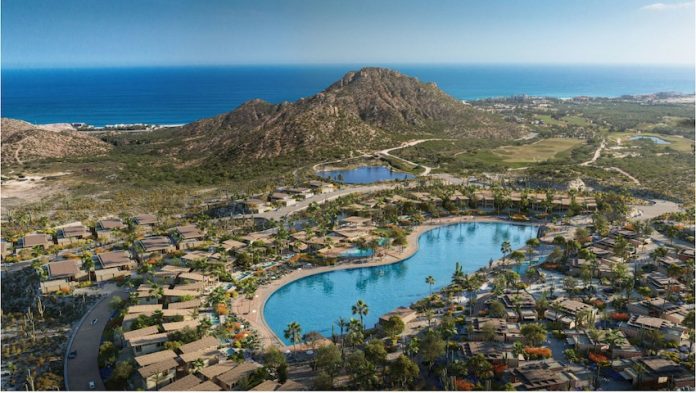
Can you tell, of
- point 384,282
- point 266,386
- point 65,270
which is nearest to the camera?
point 266,386

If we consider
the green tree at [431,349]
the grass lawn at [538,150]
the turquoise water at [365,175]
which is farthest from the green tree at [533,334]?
the grass lawn at [538,150]

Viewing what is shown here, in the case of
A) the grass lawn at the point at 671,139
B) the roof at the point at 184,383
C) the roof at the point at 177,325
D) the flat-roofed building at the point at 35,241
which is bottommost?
the roof at the point at 184,383

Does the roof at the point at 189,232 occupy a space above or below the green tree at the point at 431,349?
above

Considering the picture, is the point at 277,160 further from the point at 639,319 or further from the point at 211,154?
the point at 639,319

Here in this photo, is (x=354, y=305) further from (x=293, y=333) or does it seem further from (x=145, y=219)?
(x=145, y=219)

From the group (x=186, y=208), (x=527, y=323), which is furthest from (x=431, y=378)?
(x=186, y=208)

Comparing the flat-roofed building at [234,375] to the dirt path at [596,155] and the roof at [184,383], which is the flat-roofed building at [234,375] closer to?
the roof at [184,383]

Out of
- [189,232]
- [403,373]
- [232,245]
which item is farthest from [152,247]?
[403,373]
